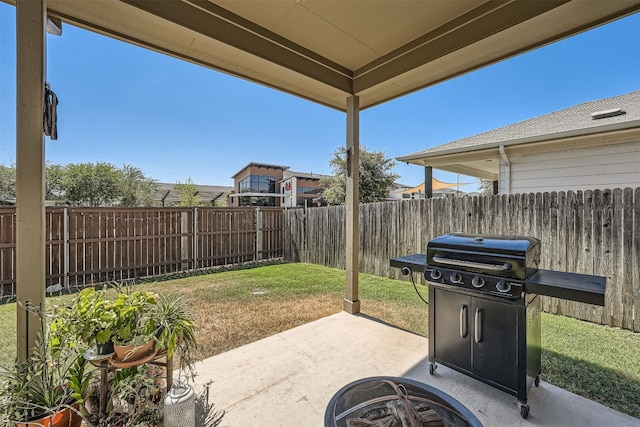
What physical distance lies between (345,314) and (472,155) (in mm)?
4862

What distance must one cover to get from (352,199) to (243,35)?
7.12ft

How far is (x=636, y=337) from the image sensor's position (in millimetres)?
3094

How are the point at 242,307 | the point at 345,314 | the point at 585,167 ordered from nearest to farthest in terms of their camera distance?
the point at 345,314 → the point at 242,307 → the point at 585,167

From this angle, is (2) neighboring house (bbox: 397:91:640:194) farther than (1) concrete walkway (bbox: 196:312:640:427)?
Yes

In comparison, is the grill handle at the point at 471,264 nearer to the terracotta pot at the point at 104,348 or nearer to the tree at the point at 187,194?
the terracotta pot at the point at 104,348

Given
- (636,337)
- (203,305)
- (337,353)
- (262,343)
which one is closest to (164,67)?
(203,305)

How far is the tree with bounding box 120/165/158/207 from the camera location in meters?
14.6

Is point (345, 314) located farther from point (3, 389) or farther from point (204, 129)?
point (204, 129)

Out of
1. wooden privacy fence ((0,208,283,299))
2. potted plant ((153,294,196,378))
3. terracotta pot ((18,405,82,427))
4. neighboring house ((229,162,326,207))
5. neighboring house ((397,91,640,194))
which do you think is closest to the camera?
terracotta pot ((18,405,82,427))

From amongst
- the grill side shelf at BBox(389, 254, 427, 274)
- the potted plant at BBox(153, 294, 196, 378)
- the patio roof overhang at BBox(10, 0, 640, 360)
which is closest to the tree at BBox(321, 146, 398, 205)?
the patio roof overhang at BBox(10, 0, 640, 360)

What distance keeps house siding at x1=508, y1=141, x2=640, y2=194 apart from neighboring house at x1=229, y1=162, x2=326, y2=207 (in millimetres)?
18023

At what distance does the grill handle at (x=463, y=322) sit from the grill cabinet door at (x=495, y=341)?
5 cm

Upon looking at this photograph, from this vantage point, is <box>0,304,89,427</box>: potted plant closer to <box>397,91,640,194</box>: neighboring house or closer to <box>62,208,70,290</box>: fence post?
<box>62,208,70,290</box>: fence post

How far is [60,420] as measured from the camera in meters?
1.42
